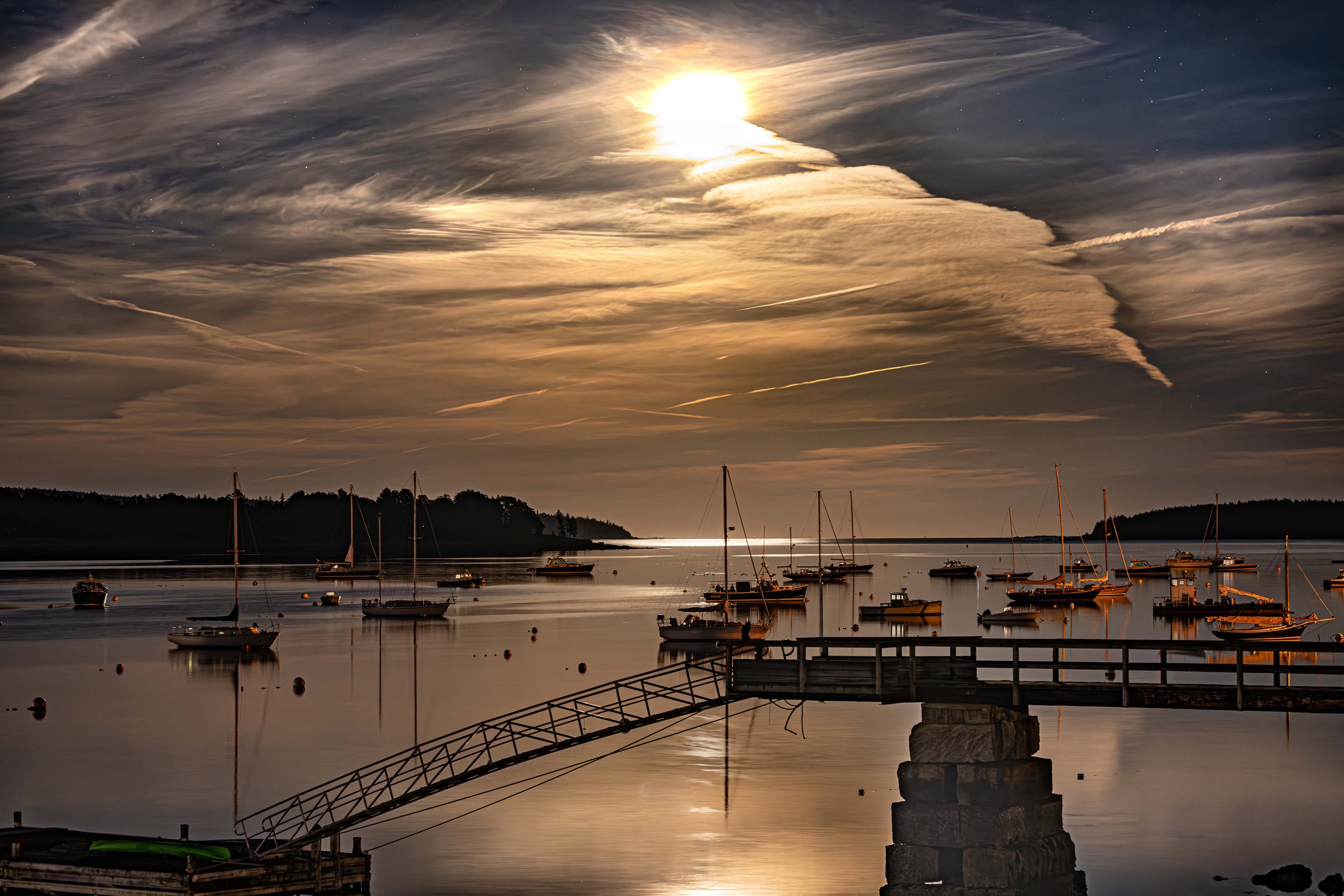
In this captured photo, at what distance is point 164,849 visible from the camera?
94.1 feet

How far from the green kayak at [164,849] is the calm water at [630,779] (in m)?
5.05

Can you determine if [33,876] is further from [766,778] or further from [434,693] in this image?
[434,693]

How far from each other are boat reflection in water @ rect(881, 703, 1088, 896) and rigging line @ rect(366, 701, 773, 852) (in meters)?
15.1

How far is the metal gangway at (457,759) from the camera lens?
30.2m

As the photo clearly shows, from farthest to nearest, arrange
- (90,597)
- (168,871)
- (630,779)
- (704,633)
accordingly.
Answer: (90,597) → (704,633) → (630,779) → (168,871)

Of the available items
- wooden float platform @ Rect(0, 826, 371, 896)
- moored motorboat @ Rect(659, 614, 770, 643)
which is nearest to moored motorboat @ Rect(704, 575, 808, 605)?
moored motorboat @ Rect(659, 614, 770, 643)

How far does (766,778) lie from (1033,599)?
11281cm

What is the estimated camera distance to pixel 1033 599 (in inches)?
5994

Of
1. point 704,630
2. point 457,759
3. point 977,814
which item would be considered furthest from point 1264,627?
point 977,814

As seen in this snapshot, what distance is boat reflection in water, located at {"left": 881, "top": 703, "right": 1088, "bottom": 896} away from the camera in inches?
1000

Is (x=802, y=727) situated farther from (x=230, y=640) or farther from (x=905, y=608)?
(x=905, y=608)

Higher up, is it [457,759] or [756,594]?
[756,594]

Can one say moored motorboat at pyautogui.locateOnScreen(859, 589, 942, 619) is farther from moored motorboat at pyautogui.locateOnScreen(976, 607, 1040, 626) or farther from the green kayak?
the green kayak

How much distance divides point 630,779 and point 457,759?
6553 millimetres
